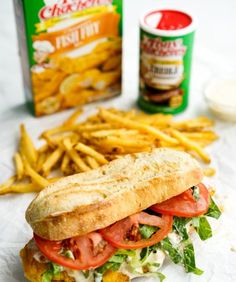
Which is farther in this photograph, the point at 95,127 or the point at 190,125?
the point at 190,125

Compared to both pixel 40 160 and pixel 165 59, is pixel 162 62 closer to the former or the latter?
pixel 165 59

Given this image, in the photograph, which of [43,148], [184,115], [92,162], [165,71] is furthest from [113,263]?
[184,115]

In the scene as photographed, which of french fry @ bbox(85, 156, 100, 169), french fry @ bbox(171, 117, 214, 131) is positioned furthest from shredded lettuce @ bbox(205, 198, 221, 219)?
french fry @ bbox(171, 117, 214, 131)

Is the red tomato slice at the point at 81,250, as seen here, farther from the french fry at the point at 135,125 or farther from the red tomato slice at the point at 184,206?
the french fry at the point at 135,125

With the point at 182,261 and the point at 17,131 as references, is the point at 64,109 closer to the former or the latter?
the point at 17,131

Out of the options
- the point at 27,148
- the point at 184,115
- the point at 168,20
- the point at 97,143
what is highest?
the point at 168,20

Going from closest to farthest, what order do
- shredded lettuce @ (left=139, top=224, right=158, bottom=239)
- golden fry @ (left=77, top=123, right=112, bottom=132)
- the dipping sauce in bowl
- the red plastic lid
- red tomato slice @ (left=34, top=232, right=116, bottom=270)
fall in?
1. red tomato slice @ (left=34, top=232, right=116, bottom=270)
2. shredded lettuce @ (left=139, top=224, right=158, bottom=239)
3. golden fry @ (left=77, top=123, right=112, bottom=132)
4. the red plastic lid
5. the dipping sauce in bowl

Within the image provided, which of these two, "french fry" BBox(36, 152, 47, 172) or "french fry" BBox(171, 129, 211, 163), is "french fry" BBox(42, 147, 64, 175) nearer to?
"french fry" BBox(36, 152, 47, 172)
